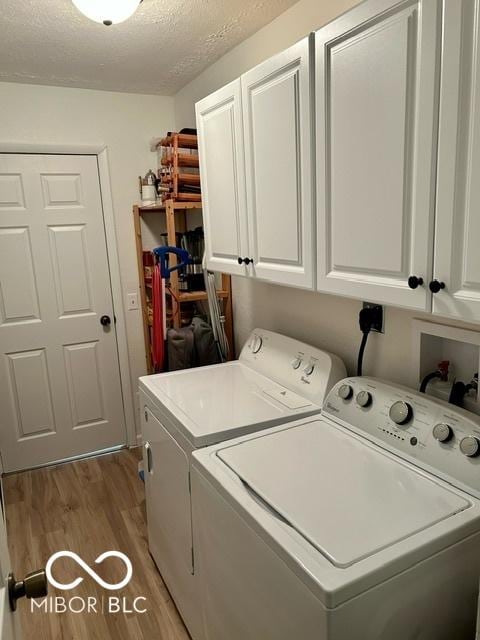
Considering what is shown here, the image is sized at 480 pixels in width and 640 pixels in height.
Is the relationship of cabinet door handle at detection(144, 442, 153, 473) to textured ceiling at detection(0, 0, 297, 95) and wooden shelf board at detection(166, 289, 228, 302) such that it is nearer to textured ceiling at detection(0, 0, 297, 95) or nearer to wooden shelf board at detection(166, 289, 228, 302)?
wooden shelf board at detection(166, 289, 228, 302)

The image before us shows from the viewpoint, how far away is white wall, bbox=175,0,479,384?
1.64 m

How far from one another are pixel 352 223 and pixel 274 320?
1.12m

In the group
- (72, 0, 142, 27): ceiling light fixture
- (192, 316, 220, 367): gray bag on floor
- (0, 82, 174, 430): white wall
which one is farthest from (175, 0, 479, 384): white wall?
(72, 0, 142, 27): ceiling light fixture

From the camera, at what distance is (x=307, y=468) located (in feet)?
4.29

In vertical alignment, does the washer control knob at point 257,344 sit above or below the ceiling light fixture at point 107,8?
below

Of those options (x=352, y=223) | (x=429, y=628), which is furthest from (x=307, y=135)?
(x=429, y=628)

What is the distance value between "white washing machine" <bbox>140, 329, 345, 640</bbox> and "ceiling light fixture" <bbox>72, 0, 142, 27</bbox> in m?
1.42

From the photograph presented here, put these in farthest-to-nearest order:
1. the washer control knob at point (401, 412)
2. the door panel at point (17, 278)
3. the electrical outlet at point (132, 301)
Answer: the electrical outlet at point (132, 301) < the door panel at point (17, 278) < the washer control knob at point (401, 412)

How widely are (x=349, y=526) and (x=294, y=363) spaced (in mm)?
933

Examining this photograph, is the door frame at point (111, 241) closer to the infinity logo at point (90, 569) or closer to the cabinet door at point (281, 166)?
the infinity logo at point (90, 569)

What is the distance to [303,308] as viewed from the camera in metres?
2.12

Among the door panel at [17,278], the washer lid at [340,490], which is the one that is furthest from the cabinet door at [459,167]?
the door panel at [17,278]

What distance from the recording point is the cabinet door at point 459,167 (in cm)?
92

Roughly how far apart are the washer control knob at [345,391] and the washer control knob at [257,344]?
634 millimetres
